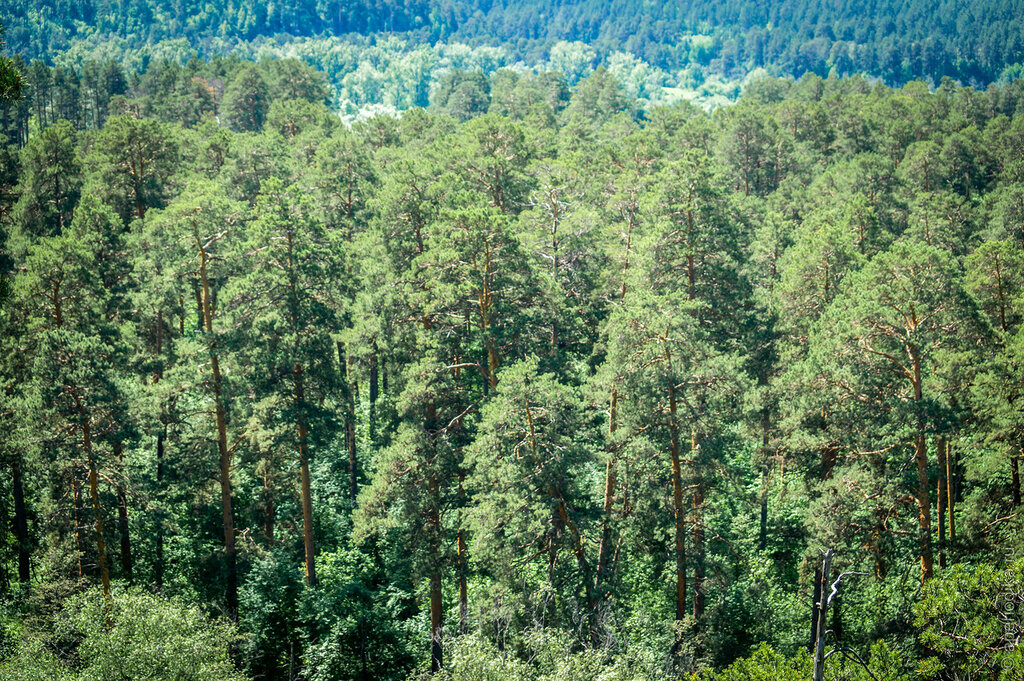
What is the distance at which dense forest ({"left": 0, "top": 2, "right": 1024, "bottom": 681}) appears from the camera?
22094mm

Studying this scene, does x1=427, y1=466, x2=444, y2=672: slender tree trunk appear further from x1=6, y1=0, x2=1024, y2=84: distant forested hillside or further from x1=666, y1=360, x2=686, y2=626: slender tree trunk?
x1=6, y1=0, x2=1024, y2=84: distant forested hillside

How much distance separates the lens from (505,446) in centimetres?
2241

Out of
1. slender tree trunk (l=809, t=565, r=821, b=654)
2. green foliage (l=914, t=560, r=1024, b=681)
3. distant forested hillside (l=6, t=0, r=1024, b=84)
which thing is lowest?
slender tree trunk (l=809, t=565, r=821, b=654)

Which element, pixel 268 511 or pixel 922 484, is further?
pixel 268 511

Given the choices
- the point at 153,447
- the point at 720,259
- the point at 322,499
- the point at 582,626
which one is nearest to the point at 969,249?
the point at 720,259

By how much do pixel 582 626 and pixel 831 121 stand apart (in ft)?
163

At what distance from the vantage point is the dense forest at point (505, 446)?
2209 centimetres

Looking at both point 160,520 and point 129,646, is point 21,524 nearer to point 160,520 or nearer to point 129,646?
point 160,520

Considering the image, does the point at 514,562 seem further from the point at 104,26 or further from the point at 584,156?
the point at 104,26

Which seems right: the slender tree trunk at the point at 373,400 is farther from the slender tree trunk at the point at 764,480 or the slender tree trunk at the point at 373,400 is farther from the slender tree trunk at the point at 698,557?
the slender tree trunk at the point at 764,480

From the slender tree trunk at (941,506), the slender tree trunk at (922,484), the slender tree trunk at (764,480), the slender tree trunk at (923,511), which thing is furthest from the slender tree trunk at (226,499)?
the slender tree trunk at (941,506)

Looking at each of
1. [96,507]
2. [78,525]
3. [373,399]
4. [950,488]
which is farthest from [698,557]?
[78,525]

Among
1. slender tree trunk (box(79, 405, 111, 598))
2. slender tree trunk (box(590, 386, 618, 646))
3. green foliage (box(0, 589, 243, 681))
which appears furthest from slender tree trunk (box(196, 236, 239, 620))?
slender tree trunk (box(590, 386, 618, 646))

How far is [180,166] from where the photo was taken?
45.7m
